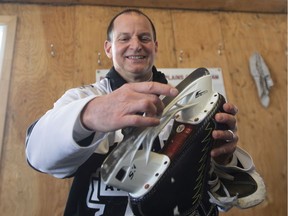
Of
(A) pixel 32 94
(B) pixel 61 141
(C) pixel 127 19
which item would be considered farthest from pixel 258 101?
(B) pixel 61 141

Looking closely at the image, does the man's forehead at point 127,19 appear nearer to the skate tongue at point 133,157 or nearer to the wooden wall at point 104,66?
the skate tongue at point 133,157

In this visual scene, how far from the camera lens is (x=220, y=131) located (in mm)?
461

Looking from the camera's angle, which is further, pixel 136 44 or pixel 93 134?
pixel 136 44

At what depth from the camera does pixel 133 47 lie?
2.41 feet

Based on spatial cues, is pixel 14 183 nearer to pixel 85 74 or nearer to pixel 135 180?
pixel 85 74

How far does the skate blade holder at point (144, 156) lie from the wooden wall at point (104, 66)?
77 cm

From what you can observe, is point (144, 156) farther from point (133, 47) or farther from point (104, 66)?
point (104, 66)

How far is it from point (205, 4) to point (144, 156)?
4.23 ft

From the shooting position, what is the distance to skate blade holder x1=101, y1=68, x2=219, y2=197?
1.28ft

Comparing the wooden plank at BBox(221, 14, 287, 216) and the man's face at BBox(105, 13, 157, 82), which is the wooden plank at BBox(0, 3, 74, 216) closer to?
the man's face at BBox(105, 13, 157, 82)

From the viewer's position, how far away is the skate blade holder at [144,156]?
1.28ft

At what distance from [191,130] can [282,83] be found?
4.07 ft

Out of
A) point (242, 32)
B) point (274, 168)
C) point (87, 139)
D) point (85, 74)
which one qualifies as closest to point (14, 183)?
point (85, 74)

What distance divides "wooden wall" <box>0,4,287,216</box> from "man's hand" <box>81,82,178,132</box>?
0.81 m
